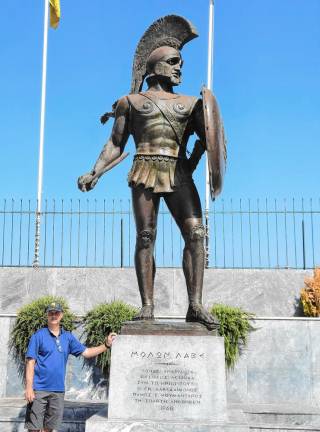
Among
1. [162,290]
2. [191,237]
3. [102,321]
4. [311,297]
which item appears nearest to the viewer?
[191,237]

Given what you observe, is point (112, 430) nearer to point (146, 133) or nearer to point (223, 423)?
point (223, 423)

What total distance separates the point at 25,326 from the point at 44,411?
4532 millimetres

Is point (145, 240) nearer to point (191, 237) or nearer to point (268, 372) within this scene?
point (191, 237)

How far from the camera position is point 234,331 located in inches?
347

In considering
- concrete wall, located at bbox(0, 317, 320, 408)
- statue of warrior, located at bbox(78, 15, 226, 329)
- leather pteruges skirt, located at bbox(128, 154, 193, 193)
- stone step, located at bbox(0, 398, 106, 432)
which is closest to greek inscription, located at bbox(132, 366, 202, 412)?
statue of warrior, located at bbox(78, 15, 226, 329)

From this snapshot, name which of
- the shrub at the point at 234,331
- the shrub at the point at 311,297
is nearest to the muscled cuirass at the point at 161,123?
the shrub at the point at 234,331

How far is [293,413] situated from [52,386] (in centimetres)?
354

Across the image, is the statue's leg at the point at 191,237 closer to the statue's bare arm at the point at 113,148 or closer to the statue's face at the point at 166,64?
the statue's bare arm at the point at 113,148

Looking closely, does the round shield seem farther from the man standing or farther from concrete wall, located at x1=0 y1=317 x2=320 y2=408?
concrete wall, located at x1=0 y1=317 x2=320 y2=408

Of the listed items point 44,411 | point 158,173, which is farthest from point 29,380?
point 158,173

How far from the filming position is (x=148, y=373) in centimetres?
497

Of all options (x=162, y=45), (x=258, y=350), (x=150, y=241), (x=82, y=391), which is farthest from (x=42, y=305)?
(x=162, y=45)

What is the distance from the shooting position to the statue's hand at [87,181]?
5652 millimetres

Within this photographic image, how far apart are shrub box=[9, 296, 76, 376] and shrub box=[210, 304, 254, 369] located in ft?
8.16
